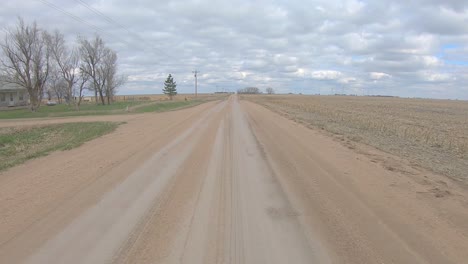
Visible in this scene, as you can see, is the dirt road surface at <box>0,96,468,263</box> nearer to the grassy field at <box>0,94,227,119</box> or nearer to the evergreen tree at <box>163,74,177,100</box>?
the grassy field at <box>0,94,227,119</box>

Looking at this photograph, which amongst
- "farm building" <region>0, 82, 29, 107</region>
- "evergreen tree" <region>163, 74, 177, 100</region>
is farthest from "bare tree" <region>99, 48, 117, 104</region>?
"evergreen tree" <region>163, 74, 177, 100</region>

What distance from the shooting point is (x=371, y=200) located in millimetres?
6598

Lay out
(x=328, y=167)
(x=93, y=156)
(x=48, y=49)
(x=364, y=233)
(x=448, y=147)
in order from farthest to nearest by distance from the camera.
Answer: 1. (x=48, y=49)
2. (x=448, y=147)
3. (x=93, y=156)
4. (x=328, y=167)
5. (x=364, y=233)

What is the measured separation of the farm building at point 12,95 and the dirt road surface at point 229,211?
204 feet

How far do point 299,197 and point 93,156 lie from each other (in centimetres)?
680

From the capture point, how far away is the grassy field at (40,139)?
13102mm

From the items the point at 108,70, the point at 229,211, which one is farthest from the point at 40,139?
the point at 108,70

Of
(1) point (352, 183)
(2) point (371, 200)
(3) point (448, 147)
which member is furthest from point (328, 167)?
(3) point (448, 147)

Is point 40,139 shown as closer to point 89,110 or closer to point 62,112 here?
point 62,112

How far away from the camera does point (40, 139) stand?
62.6 feet

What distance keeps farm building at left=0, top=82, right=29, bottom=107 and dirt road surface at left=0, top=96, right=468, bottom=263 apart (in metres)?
62.1

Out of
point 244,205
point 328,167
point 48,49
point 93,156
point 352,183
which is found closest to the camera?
point 244,205

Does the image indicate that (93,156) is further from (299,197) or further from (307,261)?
(307,261)

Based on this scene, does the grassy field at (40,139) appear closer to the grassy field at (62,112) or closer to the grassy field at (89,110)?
the grassy field at (89,110)
